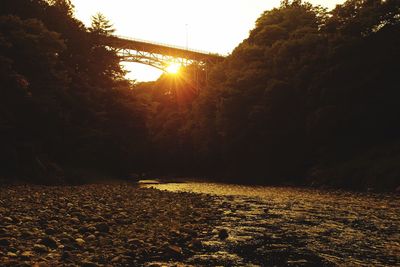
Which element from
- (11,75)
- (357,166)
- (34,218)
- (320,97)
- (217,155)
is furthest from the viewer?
(217,155)

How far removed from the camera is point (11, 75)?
60.4 feet

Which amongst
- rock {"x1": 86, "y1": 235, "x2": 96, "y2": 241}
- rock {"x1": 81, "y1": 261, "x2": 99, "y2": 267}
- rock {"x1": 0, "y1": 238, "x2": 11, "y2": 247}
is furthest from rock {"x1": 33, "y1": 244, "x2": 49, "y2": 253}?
rock {"x1": 86, "y1": 235, "x2": 96, "y2": 241}

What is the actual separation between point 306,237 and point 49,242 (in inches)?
212

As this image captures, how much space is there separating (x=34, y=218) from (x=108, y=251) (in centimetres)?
272

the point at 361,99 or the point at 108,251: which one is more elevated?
the point at 361,99

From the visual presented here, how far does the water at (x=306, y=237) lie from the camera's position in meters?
6.64

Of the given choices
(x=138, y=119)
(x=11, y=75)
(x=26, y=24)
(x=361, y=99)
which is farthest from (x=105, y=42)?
(x=361, y=99)

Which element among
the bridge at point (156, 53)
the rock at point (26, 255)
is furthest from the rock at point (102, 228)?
the bridge at point (156, 53)

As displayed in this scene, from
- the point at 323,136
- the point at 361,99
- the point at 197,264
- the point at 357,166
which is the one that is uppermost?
the point at 361,99

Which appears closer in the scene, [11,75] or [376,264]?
[376,264]

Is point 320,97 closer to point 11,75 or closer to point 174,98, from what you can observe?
point 11,75

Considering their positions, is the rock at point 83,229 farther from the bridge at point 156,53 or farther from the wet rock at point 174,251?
the bridge at point 156,53

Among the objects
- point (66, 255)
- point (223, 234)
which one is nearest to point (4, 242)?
point (66, 255)

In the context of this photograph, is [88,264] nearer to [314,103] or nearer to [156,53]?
[314,103]
